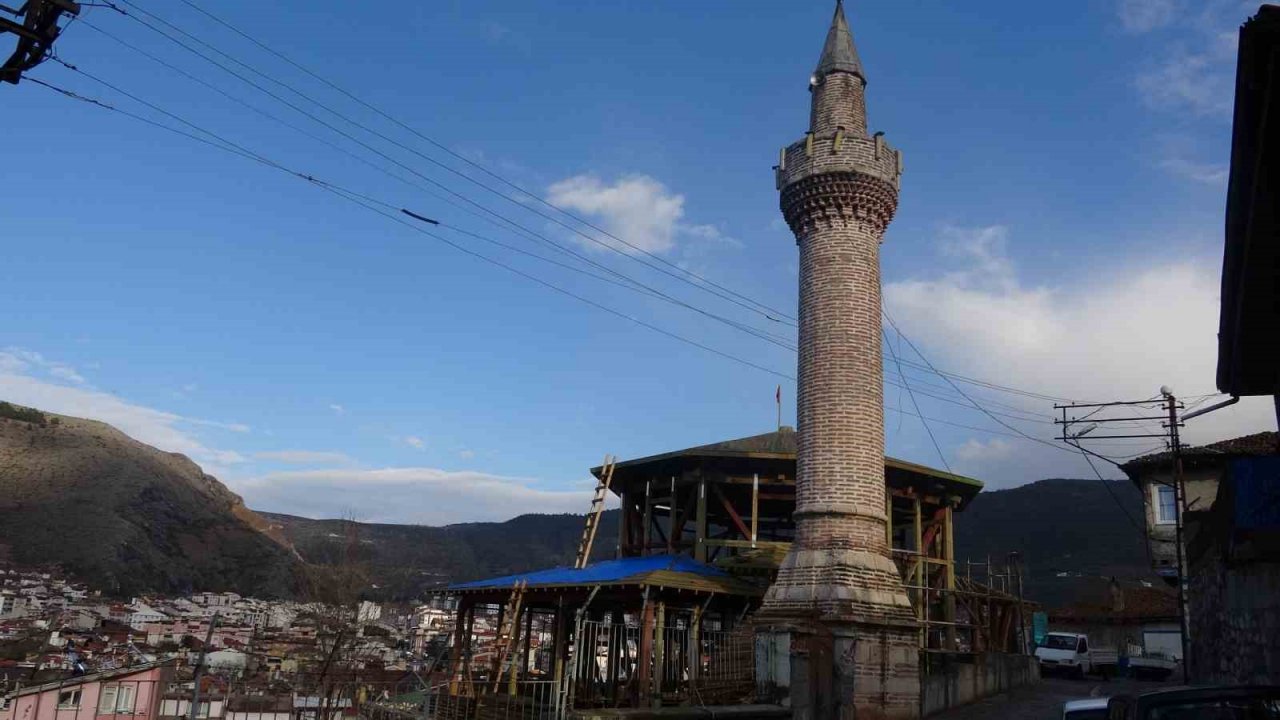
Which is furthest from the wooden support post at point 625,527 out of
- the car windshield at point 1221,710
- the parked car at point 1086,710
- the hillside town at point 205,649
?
the car windshield at point 1221,710

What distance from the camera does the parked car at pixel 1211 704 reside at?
674 cm

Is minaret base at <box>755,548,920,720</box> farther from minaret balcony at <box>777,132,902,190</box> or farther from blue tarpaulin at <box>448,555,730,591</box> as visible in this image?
minaret balcony at <box>777,132,902,190</box>

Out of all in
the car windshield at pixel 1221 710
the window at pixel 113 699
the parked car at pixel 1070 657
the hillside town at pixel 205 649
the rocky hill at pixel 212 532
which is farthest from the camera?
the rocky hill at pixel 212 532

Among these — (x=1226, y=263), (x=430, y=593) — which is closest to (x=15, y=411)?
(x=430, y=593)

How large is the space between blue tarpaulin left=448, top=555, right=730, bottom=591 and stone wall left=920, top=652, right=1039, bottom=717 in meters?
5.02

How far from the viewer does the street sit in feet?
59.8

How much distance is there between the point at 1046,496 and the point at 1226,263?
422ft

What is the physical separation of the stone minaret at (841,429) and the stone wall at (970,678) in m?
1.71

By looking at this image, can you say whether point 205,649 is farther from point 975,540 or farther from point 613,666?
point 975,540

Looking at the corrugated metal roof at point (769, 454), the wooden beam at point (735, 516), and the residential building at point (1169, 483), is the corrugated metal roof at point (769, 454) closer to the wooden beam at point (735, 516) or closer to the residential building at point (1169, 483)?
the wooden beam at point (735, 516)

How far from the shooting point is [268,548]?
10588 cm

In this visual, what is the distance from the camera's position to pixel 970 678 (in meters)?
20.1

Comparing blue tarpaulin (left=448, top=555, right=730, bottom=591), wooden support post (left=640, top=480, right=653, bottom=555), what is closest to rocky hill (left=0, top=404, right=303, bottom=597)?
wooden support post (left=640, top=480, right=653, bottom=555)

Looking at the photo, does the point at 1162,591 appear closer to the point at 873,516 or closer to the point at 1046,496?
the point at 873,516
